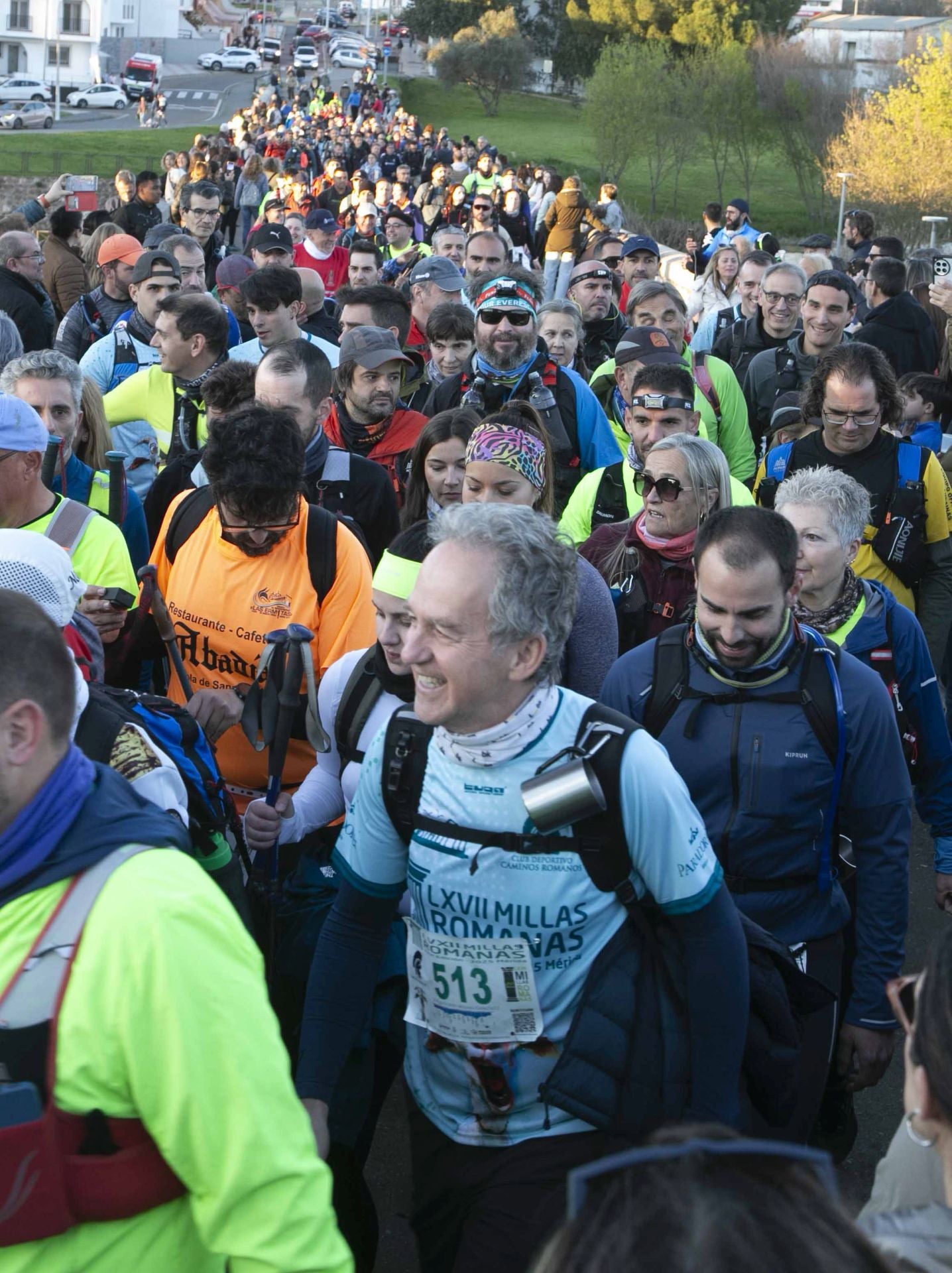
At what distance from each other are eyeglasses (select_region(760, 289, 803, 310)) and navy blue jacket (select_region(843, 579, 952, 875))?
4724mm

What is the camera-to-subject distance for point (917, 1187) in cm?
208

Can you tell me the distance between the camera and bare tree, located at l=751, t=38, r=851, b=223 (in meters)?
58.4

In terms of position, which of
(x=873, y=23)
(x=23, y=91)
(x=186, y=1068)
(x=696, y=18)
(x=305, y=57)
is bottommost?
(x=186, y=1068)

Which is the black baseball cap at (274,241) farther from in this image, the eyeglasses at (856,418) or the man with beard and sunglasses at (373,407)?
the eyeglasses at (856,418)

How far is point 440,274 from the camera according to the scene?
32.2ft

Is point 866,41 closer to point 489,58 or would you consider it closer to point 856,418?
point 489,58

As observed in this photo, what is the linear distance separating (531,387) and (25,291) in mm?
4538

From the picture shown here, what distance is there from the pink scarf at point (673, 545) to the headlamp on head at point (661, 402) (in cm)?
116

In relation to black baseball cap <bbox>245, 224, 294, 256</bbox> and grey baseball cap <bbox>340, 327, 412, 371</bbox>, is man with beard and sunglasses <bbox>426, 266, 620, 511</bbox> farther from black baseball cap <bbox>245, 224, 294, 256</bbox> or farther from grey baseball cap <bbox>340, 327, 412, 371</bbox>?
black baseball cap <bbox>245, 224, 294, 256</bbox>

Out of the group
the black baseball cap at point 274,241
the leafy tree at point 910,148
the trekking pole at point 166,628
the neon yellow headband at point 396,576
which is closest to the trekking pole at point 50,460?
the trekking pole at point 166,628

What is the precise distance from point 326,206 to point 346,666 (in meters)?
18.8

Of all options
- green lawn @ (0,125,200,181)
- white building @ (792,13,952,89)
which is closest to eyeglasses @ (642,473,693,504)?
green lawn @ (0,125,200,181)

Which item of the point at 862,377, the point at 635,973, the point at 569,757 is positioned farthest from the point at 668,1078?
the point at 862,377

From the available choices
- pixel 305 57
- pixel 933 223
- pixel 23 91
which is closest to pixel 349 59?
pixel 305 57
